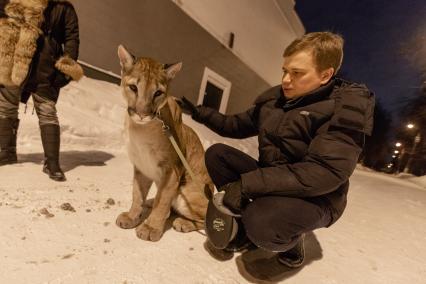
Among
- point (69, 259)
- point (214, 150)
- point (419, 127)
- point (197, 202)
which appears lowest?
point (69, 259)

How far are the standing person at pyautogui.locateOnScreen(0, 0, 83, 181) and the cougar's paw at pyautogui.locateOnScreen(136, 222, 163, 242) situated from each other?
1442 millimetres

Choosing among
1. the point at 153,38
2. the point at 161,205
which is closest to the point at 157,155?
the point at 161,205

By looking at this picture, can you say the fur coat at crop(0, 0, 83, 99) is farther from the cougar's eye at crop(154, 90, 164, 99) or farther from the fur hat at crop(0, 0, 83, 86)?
the cougar's eye at crop(154, 90, 164, 99)

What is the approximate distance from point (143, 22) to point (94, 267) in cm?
668

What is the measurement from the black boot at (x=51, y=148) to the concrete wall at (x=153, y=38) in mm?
3592

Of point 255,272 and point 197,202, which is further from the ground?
point 197,202

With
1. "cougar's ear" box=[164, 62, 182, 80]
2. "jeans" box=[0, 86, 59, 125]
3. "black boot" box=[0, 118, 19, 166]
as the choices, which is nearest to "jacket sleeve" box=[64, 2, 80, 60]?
"jeans" box=[0, 86, 59, 125]

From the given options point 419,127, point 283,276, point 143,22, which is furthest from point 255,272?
point 419,127

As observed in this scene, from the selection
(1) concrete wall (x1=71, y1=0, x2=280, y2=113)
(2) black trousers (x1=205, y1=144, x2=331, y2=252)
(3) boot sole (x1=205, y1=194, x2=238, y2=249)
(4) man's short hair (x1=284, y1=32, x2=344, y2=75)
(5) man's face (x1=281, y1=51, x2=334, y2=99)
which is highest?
(1) concrete wall (x1=71, y1=0, x2=280, y2=113)

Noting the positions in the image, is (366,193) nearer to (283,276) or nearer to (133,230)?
(283,276)

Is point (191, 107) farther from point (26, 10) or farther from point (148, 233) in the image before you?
point (26, 10)

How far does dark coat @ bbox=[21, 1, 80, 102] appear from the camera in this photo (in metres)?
3.42

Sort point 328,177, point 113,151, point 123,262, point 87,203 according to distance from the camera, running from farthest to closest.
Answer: point 113,151 < point 87,203 < point 123,262 < point 328,177

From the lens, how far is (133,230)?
2574 mm
